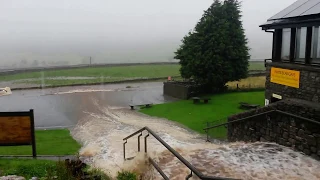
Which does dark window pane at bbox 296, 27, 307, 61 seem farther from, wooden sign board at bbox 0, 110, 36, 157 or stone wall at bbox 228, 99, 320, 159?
wooden sign board at bbox 0, 110, 36, 157

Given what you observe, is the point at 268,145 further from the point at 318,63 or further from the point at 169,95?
the point at 169,95

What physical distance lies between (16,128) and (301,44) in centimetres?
1175

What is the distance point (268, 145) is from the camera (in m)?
11.7

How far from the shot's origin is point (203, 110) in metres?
25.0

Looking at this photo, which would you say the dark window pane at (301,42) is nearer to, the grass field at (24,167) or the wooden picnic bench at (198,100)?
the grass field at (24,167)

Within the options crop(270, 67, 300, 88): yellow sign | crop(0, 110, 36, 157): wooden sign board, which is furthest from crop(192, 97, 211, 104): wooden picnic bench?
crop(0, 110, 36, 157): wooden sign board

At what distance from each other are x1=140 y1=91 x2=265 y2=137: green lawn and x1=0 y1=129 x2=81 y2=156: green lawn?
23.5 feet

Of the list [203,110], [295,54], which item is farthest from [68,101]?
[295,54]

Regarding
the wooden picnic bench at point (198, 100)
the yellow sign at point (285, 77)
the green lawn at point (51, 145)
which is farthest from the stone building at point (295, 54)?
the wooden picnic bench at point (198, 100)

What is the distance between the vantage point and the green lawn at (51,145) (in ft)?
46.3

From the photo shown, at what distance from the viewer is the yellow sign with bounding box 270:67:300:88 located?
531 inches

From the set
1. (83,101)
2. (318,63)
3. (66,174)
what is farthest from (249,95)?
(66,174)

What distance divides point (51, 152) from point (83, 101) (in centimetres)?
1660

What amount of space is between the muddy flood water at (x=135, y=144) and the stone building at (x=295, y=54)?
3.15m
